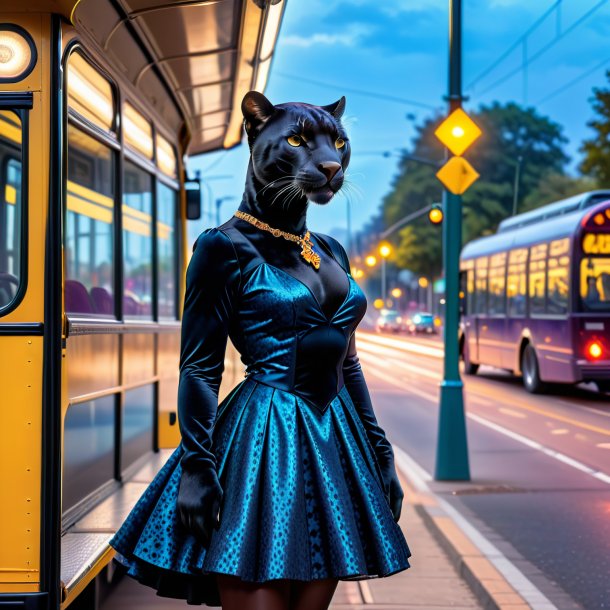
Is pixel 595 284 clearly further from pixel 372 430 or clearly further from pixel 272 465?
pixel 272 465

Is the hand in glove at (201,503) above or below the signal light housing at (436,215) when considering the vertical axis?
below

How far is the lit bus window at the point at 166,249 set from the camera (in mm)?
7336

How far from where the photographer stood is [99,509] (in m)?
5.23

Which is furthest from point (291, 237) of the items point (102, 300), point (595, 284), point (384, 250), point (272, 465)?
point (384, 250)

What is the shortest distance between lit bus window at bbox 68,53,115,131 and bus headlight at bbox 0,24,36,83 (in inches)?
13.9

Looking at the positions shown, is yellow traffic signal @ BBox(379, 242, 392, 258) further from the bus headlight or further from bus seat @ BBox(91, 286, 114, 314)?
the bus headlight

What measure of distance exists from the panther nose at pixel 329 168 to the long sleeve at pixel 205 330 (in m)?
0.30

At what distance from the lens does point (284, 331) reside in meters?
2.66

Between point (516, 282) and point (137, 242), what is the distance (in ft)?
50.4

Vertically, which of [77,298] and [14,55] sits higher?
[14,55]

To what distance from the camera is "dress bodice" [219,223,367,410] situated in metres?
2.65

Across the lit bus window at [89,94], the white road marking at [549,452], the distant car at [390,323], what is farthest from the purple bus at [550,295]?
the distant car at [390,323]

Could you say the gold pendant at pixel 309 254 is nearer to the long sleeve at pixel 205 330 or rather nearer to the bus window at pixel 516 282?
the long sleeve at pixel 205 330

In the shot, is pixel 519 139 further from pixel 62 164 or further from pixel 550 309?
pixel 62 164
